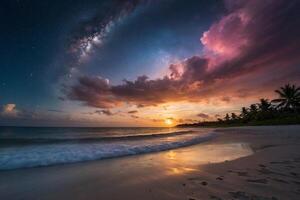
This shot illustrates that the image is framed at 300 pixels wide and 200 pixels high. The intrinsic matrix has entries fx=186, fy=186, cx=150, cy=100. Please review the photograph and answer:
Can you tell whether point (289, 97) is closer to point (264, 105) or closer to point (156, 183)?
point (264, 105)

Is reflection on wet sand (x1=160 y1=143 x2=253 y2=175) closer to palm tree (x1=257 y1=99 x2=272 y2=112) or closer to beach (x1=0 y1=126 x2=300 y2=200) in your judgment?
beach (x1=0 y1=126 x2=300 y2=200)

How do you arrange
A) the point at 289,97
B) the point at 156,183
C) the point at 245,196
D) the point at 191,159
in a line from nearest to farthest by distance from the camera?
the point at 245,196
the point at 156,183
the point at 191,159
the point at 289,97

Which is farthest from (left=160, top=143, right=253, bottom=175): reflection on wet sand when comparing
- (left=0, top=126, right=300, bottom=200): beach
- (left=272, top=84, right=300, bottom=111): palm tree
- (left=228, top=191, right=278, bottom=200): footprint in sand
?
(left=272, top=84, right=300, bottom=111): palm tree

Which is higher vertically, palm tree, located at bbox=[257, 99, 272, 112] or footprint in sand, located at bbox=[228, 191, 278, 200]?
palm tree, located at bbox=[257, 99, 272, 112]

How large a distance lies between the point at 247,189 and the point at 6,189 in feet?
18.6

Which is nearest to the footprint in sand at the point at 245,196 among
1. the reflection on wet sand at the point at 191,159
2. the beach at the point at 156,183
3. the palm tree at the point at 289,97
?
the beach at the point at 156,183

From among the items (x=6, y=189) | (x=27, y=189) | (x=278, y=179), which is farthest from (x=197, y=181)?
(x=6, y=189)

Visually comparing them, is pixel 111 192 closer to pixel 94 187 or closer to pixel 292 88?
pixel 94 187

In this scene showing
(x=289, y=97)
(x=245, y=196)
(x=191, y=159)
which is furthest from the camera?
(x=289, y=97)

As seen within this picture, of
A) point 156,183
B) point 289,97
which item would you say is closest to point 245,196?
point 156,183

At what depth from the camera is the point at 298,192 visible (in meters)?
3.67

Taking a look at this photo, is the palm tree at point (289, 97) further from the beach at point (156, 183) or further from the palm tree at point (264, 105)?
the beach at point (156, 183)

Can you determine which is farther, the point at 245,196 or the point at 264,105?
the point at 264,105

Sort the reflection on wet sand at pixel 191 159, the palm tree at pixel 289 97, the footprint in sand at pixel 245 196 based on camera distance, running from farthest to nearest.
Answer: the palm tree at pixel 289 97 → the reflection on wet sand at pixel 191 159 → the footprint in sand at pixel 245 196
